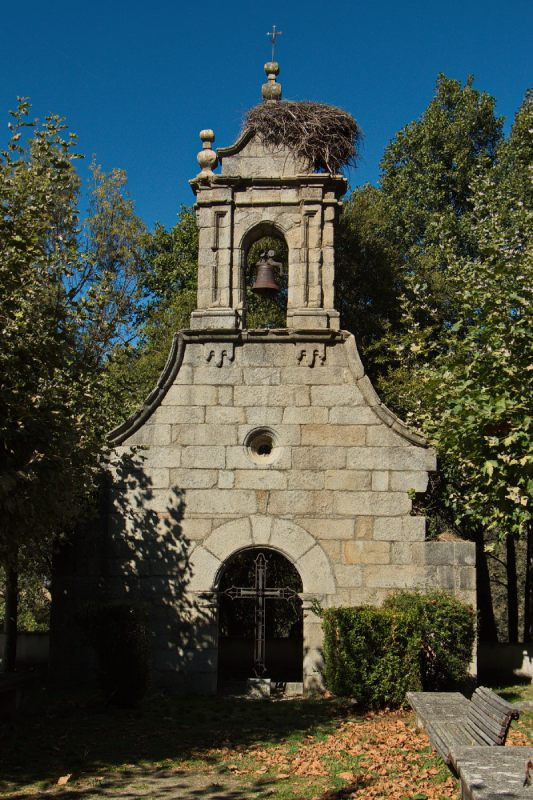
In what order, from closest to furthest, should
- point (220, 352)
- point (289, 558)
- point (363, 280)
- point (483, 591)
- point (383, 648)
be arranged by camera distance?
point (383, 648), point (289, 558), point (220, 352), point (483, 591), point (363, 280)

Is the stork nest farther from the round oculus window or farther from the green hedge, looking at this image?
the green hedge

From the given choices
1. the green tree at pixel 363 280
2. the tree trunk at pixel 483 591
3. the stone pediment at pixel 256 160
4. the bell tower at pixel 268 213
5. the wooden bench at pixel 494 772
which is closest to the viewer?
the wooden bench at pixel 494 772

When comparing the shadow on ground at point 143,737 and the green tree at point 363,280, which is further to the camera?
the green tree at point 363,280

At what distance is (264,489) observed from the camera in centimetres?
1151

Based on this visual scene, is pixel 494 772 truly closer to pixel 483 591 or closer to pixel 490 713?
pixel 490 713

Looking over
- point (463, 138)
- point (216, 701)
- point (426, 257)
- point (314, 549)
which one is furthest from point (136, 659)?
point (463, 138)

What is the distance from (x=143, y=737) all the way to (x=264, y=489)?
3.60 metres

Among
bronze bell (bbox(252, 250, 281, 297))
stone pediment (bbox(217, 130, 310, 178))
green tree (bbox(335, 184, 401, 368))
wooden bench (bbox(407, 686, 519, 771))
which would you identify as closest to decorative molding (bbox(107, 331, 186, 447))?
bronze bell (bbox(252, 250, 281, 297))

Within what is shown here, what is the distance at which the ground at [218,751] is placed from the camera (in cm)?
689

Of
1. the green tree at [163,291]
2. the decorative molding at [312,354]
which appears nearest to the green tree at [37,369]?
the decorative molding at [312,354]

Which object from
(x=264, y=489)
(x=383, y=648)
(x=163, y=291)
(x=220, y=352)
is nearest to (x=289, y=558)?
(x=264, y=489)

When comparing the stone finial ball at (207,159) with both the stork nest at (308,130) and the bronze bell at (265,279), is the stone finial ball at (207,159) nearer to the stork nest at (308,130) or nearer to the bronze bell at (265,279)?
the stork nest at (308,130)

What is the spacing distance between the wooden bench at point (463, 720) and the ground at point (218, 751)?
26 centimetres

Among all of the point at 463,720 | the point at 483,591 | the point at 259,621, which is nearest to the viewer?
the point at 463,720
